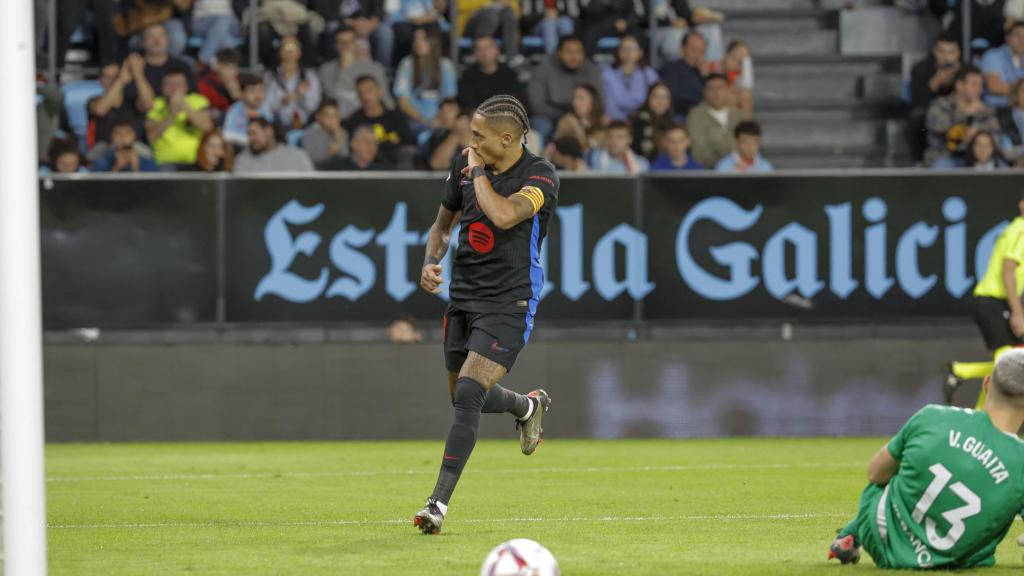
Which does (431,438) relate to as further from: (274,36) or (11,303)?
(11,303)

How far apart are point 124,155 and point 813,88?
8070 mm

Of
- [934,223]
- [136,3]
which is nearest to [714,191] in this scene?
[934,223]

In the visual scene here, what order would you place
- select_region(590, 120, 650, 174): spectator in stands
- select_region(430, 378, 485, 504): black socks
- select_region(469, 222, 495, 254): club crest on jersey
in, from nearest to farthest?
1. select_region(430, 378, 485, 504): black socks
2. select_region(469, 222, 495, 254): club crest on jersey
3. select_region(590, 120, 650, 174): spectator in stands

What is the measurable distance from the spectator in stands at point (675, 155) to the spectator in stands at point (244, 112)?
3.87 m

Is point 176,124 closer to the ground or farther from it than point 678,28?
closer to the ground

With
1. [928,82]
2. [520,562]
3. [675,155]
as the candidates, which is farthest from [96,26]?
[520,562]

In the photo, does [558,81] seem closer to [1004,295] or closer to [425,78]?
[425,78]

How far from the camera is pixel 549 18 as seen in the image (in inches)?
744

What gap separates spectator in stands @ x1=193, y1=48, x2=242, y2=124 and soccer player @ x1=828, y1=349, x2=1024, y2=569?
1182 centimetres

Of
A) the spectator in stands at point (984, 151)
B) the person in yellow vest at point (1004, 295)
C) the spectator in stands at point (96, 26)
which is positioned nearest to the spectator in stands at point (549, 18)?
the spectator in stands at point (96, 26)

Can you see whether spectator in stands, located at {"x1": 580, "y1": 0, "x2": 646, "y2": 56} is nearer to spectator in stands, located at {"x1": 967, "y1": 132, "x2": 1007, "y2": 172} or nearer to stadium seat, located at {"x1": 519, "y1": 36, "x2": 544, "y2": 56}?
stadium seat, located at {"x1": 519, "y1": 36, "x2": 544, "y2": 56}

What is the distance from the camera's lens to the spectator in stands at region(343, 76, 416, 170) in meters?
17.1

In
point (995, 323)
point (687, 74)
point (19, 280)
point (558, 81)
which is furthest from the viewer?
point (687, 74)

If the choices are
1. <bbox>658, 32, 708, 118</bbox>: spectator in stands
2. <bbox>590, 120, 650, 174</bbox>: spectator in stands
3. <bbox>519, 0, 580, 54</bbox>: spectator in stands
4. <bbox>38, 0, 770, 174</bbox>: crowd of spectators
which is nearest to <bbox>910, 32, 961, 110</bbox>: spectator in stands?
<bbox>38, 0, 770, 174</bbox>: crowd of spectators
